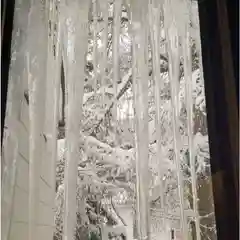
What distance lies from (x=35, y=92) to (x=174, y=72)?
0.41 metres

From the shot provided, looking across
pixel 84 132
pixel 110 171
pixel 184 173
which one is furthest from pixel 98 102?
pixel 184 173

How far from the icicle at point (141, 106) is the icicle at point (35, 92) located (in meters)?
0.27

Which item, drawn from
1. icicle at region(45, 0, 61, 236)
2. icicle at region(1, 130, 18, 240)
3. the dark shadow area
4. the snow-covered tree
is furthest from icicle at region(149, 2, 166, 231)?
icicle at region(1, 130, 18, 240)

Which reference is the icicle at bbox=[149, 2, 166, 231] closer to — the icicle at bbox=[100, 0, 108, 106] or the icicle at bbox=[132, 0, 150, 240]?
the icicle at bbox=[132, 0, 150, 240]

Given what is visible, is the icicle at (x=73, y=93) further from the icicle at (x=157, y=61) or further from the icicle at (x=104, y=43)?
the icicle at (x=157, y=61)

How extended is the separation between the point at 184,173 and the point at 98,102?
1.06ft

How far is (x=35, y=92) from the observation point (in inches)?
51.3

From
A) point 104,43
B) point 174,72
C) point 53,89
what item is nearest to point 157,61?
point 174,72

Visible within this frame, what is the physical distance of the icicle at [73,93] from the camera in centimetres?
123

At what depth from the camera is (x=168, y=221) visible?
48.8 inches

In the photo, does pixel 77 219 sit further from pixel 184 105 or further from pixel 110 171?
pixel 184 105

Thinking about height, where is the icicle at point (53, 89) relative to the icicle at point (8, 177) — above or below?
above

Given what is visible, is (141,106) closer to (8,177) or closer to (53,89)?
(53,89)

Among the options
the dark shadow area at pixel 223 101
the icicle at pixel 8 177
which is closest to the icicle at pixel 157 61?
the dark shadow area at pixel 223 101
